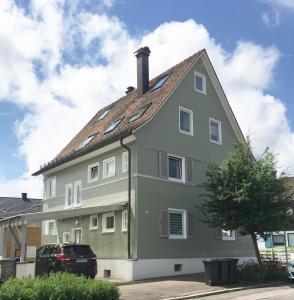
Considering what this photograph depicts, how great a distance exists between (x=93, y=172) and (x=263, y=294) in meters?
13.1

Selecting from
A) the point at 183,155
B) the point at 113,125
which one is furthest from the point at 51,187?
the point at 183,155

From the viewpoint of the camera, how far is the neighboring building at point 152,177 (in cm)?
2222

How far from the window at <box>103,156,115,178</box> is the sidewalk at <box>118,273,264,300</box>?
618cm

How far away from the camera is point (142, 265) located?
21234 mm

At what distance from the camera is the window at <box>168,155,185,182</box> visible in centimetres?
2411

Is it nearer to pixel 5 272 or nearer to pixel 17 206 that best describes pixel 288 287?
pixel 5 272

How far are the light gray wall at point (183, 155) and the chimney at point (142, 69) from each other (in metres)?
3.05

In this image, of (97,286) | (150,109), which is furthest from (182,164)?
(97,286)

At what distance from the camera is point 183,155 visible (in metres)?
24.6

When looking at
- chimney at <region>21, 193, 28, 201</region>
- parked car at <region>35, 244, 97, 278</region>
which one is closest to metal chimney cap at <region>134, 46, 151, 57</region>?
parked car at <region>35, 244, 97, 278</region>

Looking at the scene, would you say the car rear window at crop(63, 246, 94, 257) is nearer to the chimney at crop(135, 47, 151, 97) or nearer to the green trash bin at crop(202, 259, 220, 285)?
the green trash bin at crop(202, 259, 220, 285)

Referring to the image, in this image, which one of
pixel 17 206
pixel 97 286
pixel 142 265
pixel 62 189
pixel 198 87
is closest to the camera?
pixel 97 286

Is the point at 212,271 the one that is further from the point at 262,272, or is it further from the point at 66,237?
the point at 66,237

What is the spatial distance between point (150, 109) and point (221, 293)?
10.4 metres
